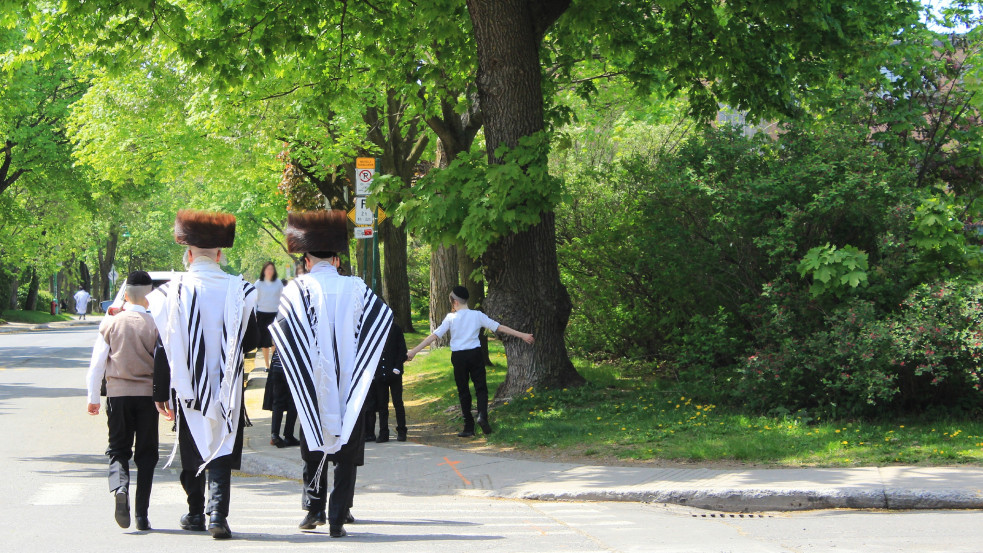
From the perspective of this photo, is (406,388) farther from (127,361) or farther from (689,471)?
(127,361)

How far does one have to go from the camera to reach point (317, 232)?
6629 millimetres

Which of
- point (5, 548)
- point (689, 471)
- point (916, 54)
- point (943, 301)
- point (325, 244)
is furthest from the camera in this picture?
point (916, 54)

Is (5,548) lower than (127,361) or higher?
lower

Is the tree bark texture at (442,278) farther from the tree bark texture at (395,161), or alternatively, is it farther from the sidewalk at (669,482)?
the sidewalk at (669,482)

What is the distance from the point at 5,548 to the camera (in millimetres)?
6188

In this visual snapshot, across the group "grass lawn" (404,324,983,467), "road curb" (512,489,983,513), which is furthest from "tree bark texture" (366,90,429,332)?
"road curb" (512,489,983,513)

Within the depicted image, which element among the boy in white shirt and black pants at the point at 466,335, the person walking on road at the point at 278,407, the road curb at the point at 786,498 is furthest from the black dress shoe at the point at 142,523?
the boy in white shirt and black pants at the point at 466,335

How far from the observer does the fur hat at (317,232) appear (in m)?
6.62

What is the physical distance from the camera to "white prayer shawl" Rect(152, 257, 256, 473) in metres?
6.48

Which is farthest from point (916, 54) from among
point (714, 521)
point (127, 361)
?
point (127, 361)

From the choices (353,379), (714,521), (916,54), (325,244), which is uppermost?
(916,54)

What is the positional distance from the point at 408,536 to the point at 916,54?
34.2 ft

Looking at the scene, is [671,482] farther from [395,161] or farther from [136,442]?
[395,161]

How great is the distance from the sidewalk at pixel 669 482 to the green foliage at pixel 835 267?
2.65 m
